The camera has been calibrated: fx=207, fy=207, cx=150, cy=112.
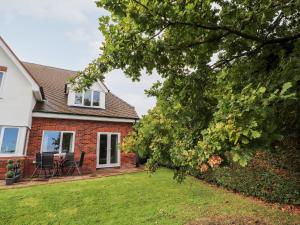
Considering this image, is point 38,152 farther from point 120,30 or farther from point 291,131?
point 291,131

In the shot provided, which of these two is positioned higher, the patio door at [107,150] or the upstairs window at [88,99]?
the upstairs window at [88,99]

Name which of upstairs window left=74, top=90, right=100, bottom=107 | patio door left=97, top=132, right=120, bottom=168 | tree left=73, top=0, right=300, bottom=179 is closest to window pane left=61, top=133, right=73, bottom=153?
patio door left=97, top=132, right=120, bottom=168

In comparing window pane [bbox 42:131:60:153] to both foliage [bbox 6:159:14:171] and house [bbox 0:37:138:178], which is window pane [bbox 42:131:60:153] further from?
foliage [bbox 6:159:14:171]

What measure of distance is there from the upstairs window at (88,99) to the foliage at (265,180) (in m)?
10.3

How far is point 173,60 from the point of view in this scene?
4.49 metres

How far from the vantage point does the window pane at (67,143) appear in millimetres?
13311

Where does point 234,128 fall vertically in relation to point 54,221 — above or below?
above

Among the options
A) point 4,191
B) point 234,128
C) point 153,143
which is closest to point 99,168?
point 4,191

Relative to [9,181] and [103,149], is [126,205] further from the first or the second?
[103,149]

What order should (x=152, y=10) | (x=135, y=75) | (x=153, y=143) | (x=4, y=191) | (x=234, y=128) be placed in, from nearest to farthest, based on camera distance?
1. (x=234, y=128)
2. (x=152, y=10)
3. (x=153, y=143)
4. (x=135, y=75)
5. (x=4, y=191)

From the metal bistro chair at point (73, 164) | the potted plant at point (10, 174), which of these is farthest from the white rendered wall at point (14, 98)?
the metal bistro chair at point (73, 164)

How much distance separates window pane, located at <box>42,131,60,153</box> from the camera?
41.8ft

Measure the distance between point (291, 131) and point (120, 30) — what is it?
3452 mm

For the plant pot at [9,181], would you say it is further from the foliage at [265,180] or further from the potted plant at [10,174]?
the foliage at [265,180]
